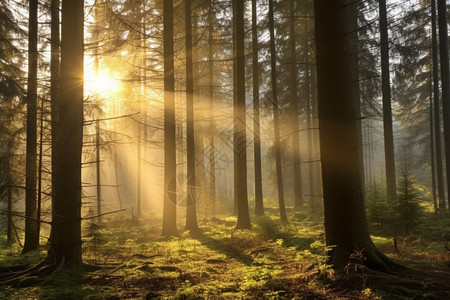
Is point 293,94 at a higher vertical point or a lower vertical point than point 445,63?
lower

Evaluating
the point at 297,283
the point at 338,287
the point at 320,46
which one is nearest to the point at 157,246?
the point at 297,283

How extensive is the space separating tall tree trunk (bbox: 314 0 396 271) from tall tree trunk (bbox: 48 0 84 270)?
4.71 metres

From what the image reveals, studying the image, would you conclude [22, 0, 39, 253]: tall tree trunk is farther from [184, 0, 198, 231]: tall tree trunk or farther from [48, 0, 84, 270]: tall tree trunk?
[184, 0, 198, 231]: tall tree trunk

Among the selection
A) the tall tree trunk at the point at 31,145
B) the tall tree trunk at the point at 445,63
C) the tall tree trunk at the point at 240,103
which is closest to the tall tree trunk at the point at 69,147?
the tall tree trunk at the point at 31,145

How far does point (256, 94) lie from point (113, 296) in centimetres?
1272

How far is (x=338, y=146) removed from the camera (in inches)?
230

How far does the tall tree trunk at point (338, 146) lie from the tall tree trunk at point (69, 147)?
4.71 meters

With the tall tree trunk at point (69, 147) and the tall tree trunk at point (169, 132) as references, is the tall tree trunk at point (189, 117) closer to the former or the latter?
the tall tree trunk at point (169, 132)

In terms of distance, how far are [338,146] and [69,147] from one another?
5110mm

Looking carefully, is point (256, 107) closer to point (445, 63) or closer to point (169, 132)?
point (169, 132)

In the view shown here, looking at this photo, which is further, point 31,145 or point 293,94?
point 293,94

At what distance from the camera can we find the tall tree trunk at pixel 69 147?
5.99m

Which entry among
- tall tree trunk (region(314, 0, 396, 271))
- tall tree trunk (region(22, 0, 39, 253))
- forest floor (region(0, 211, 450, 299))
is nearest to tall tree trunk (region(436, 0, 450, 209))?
forest floor (region(0, 211, 450, 299))

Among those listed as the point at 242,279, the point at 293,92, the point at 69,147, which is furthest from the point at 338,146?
the point at 293,92
